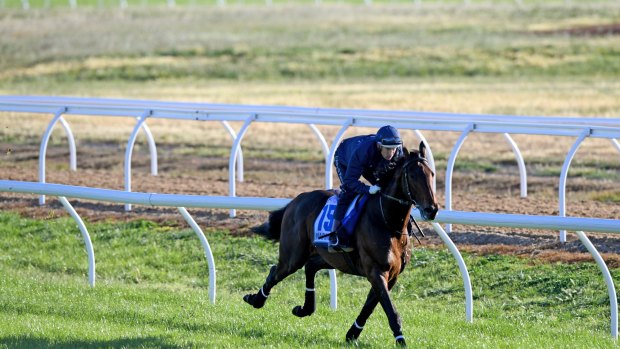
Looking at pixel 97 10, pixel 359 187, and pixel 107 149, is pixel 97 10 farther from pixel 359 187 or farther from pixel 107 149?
pixel 359 187

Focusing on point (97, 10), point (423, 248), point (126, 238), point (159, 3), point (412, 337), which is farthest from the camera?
point (159, 3)

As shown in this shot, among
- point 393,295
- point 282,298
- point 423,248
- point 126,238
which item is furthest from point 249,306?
point 126,238

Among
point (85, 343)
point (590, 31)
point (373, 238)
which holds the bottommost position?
point (85, 343)

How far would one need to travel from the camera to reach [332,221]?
755 centimetres

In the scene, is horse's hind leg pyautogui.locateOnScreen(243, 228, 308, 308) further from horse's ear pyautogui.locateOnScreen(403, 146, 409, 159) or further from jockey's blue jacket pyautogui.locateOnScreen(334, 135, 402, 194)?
horse's ear pyautogui.locateOnScreen(403, 146, 409, 159)

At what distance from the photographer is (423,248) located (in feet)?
33.0

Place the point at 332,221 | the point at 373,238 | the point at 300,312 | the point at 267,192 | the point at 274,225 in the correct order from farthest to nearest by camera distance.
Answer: the point at 267,192, the point at 274,225, the point at 300,312, the point at 332,221, the point at 373,238

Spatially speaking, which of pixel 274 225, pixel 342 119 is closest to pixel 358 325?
pixel 274 225

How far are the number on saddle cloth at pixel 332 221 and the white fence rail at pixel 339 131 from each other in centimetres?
66

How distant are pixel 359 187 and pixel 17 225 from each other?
18.7 feet

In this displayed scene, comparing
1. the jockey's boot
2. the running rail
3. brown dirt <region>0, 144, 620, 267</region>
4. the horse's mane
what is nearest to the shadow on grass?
the jockey's boot

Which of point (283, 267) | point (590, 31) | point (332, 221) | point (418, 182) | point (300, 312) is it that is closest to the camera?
point (418, 182)

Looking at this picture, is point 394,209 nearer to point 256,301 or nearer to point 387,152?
point 387,152

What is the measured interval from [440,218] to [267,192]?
499 centimetres
